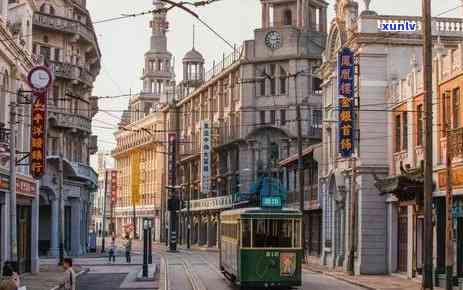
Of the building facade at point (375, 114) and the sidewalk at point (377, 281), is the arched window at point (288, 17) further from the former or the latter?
the sidewalk at point (377, 281)

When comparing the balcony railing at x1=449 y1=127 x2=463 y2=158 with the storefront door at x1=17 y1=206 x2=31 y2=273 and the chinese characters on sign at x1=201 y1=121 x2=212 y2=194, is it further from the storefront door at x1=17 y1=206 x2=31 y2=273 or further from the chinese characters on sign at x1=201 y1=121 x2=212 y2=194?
the chinese characters on sign at x1=201 y1=121 x2=212 y2=194

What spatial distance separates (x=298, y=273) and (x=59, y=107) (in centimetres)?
4217

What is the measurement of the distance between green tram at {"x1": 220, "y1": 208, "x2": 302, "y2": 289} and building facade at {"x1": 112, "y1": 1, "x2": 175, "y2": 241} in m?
92.8

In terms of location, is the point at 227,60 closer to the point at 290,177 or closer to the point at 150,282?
the point at 290,177

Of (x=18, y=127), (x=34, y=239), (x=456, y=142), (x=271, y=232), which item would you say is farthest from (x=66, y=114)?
(x=271, y=232)

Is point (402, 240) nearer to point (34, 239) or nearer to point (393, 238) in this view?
point (393, 238)

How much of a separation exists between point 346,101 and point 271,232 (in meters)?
18.2

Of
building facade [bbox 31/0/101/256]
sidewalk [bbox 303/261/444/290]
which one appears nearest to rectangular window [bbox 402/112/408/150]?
sidewalk [bbox 303/261/444/290]

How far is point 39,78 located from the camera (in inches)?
1578

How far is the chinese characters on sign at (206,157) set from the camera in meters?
101

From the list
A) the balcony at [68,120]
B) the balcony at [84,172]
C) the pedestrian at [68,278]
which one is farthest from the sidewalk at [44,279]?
the balcony at [84,172]

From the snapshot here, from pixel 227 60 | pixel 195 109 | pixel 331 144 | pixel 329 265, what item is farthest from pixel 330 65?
pixel 195 109

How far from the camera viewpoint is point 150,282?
41.2 m

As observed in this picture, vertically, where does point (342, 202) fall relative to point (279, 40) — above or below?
below
